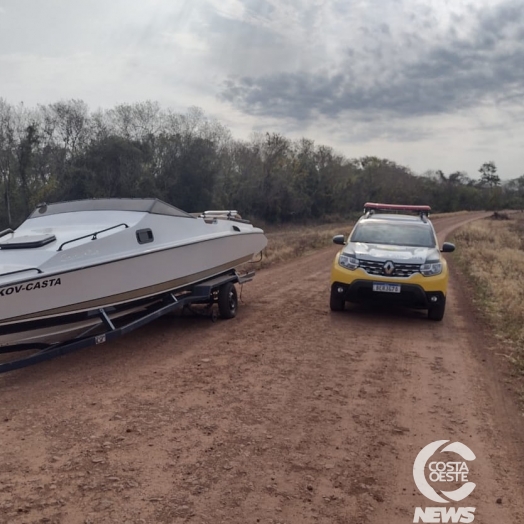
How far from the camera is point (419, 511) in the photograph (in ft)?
11.7

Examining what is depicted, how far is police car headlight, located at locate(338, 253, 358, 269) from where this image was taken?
9.30 meters

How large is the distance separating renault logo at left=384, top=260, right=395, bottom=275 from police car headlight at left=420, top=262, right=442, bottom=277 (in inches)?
18.4

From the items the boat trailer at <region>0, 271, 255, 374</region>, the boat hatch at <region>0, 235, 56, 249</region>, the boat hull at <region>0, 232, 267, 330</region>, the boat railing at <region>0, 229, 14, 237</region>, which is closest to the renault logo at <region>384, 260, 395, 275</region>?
the boat trailer at <region>0, 271, 255, 374</region>

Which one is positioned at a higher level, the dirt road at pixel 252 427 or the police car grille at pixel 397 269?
the police car grille at pixel 397 269

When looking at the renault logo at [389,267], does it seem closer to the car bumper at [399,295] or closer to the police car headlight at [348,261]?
the car bumper at [399,295]

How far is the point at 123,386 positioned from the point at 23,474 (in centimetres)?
185

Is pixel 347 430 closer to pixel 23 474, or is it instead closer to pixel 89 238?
pixel 23 474

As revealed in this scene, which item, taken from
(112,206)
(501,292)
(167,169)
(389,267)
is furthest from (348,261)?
(167,169)

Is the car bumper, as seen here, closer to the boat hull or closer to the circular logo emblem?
the boat hull

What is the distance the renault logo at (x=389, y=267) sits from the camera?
8969mm

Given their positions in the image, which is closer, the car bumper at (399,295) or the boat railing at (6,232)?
the boat railing at (6,232)

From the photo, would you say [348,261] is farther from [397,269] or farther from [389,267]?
[397,269]

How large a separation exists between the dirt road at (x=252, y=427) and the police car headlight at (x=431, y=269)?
1242 millimetres

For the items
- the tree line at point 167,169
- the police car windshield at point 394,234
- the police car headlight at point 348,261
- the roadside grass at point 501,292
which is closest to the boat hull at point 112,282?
the police car headlight at point 348,261
